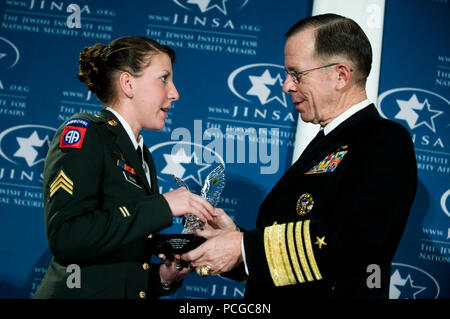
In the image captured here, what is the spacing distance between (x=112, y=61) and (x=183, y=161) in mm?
1387

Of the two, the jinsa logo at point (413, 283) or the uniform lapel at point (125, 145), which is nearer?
the uniform lapel at point (125, 145)

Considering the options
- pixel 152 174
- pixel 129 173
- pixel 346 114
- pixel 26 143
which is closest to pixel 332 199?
pixel 346 114

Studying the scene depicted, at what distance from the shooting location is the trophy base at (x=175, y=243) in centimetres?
166

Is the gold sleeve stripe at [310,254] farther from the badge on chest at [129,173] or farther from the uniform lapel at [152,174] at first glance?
the uniform lapel at [152,174]

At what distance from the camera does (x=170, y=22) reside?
344cm

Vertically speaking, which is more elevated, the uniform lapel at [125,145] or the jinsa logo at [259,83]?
the jinsa logo at [259,83]

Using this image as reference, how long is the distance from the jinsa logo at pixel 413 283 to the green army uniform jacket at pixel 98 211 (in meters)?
2.11

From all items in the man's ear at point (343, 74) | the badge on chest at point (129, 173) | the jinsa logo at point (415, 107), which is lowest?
the badge on chest at point (129, 173)

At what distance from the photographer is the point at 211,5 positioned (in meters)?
3.46

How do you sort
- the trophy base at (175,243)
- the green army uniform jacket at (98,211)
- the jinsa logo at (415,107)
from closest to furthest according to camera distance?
the green army uniform jacket at (98,211)
the trophy base at (175,243)
the jinsa logo at (415,107)

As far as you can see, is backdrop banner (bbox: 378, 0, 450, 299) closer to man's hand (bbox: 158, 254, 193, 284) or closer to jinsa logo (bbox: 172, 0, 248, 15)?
jinsa logo (bbox: 172, 0, 248, 15)

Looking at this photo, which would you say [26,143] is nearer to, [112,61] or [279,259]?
[112,61]

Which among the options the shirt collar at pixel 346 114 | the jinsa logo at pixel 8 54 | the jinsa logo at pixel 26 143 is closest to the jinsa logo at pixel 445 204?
the shirt collar at pixel 346 114

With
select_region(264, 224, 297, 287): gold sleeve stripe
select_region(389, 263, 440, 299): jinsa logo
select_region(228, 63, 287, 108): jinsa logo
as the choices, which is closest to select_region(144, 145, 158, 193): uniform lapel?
select_region(264, 224, 297, 287): gold sleeve stripe
